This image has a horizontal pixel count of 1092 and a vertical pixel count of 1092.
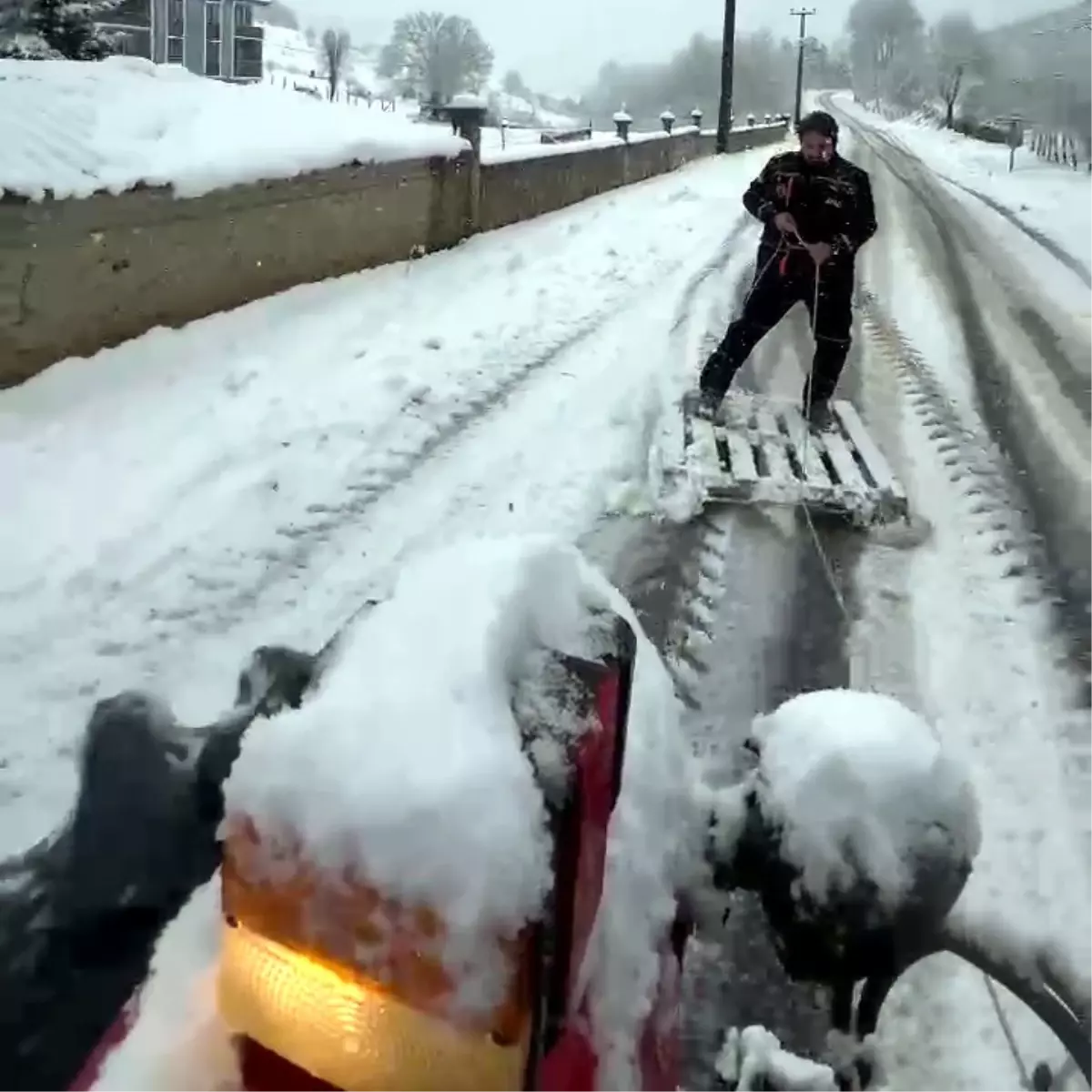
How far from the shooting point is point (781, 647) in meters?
4.36

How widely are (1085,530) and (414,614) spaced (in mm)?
5034

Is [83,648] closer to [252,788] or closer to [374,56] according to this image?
[252,788]

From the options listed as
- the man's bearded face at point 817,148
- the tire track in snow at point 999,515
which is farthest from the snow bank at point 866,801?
the man's bearded face at point 817,148

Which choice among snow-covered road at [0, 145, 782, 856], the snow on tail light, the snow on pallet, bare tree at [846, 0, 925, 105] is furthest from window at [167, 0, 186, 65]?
bare tree at [846, 0, 925, 105]

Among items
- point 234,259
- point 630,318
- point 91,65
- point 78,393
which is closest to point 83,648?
point 78,393

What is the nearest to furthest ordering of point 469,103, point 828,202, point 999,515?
point 999,515
point 828,202
point 469,103

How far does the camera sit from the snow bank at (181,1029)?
1.11 meters

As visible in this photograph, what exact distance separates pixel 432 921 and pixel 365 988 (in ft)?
0.26

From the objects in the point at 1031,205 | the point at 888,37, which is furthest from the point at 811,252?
the point at 888,37

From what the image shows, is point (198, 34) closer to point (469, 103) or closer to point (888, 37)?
point (469, 103)

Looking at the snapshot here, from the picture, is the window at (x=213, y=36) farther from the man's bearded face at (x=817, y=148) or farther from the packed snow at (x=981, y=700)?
the packed snow at (x=981, y=700)

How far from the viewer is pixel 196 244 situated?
8.55m

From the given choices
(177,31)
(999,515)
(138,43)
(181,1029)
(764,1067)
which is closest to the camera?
(181,1029)

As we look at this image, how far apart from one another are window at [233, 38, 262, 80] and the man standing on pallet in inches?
1650
